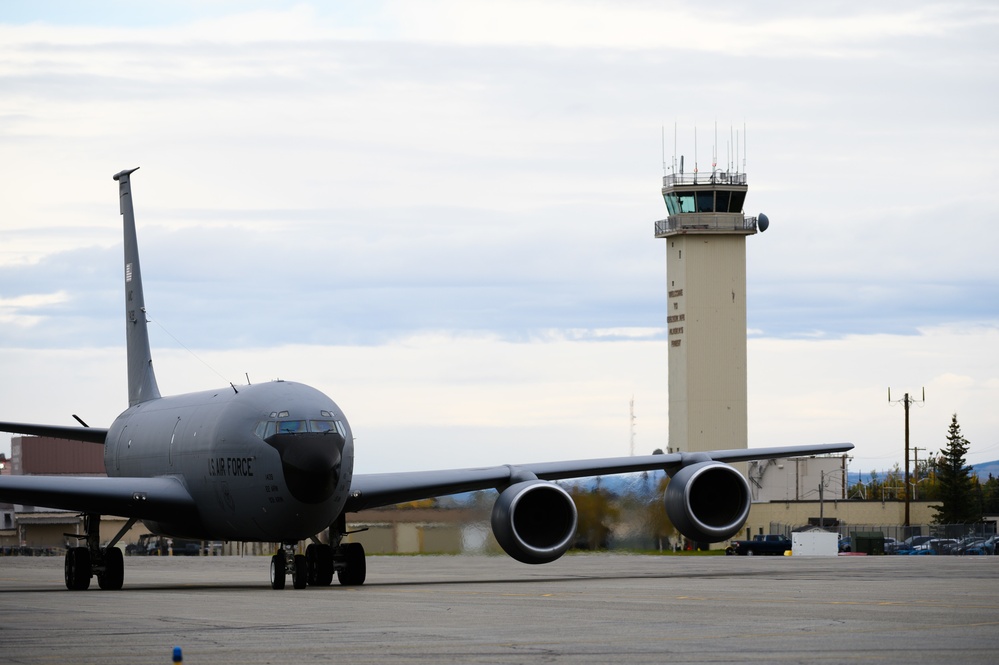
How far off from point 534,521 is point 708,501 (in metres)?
4.00

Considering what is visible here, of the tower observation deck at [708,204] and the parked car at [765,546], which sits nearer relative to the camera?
the parked car at [765,546]

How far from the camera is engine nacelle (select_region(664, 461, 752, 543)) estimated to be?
107ft

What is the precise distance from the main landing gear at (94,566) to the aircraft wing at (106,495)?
37.2 inches

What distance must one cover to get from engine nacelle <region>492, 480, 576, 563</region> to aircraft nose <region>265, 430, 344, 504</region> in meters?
4.12

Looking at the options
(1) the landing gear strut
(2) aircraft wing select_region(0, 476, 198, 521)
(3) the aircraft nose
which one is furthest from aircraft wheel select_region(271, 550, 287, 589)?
(2) aircraft wing select_region(0, 476, 198, 521)

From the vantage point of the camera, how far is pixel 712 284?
101m

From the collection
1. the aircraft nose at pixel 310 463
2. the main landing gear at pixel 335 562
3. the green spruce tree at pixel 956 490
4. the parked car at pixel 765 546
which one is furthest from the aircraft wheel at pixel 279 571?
the green spruce tree at pixel 956 490

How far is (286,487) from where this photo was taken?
2819 cm

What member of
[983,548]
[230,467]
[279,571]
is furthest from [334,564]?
[983,548]

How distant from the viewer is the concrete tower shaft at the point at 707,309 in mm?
99438

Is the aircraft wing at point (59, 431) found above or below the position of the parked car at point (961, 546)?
above

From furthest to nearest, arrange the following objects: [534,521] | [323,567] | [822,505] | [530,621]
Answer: [822,505]
[534,521]
[323,567]
[530,621]

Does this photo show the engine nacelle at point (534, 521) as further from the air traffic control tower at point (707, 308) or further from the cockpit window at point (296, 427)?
the air traffic control tower at point (707, 308)

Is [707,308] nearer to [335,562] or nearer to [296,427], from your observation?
[335,562]
